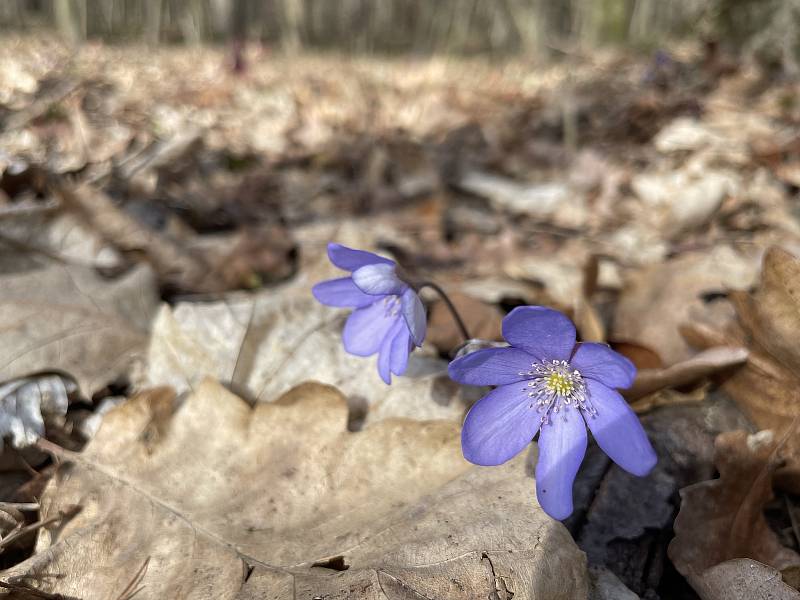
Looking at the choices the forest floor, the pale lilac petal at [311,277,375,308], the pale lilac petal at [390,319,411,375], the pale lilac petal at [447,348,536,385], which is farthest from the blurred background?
the pale lilac petal at [447,348,536,385]

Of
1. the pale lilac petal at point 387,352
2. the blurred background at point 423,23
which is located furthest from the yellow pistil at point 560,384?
the blurred background at point 423,23

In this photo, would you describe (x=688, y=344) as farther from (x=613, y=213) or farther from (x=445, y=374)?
(x=613, y=213)

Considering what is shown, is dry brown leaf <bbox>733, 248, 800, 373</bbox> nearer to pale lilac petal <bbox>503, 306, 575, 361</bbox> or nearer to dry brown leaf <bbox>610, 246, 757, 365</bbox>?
dry brown leaf <bbox>610, 246, 757, 365</bbox>

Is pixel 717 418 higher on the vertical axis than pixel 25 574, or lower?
higher

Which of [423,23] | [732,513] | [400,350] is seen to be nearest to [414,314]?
[400,350]

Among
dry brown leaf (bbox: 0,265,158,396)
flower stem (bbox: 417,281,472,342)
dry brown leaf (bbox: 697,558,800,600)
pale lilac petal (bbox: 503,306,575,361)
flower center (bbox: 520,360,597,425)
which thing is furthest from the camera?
dry brown leaf (bbox: 0,265,158,396)

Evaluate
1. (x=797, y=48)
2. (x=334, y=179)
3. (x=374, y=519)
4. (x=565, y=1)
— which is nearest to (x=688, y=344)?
(x=374, y=519)
